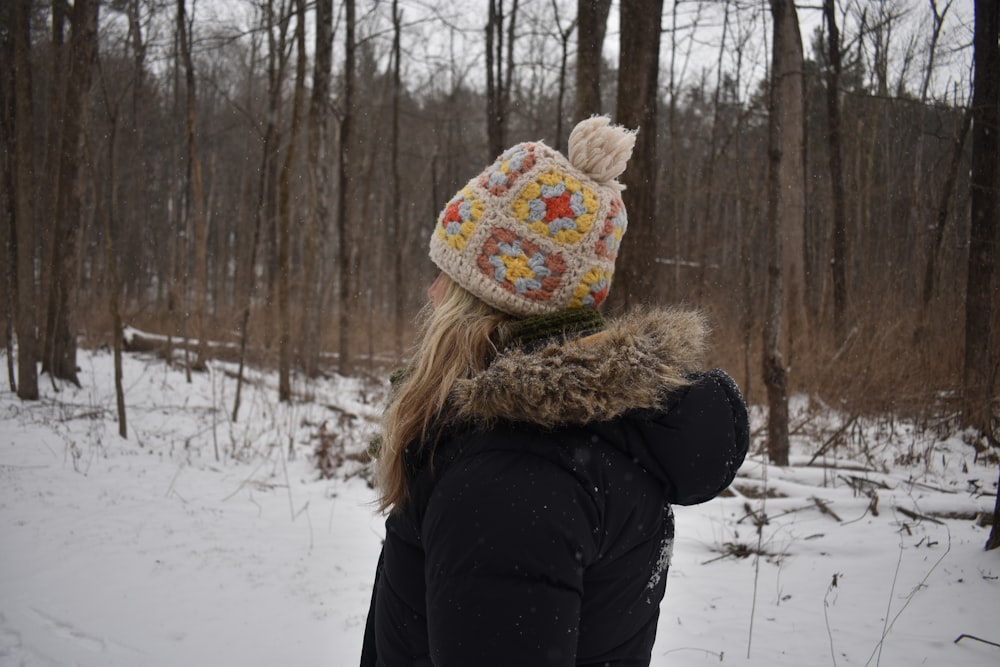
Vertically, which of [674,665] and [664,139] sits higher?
[664,139]

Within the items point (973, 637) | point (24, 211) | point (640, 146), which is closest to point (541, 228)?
point (973, 637)

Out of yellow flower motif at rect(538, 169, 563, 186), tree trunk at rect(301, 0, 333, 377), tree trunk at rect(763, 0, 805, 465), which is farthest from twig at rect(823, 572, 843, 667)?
tree trunk at rect(301, 0, 333, 377)

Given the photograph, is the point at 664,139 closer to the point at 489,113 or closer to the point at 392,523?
the point at 489,113

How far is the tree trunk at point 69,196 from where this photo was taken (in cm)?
659

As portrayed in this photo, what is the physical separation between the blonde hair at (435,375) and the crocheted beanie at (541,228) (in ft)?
0.15

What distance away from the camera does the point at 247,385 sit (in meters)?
10.1

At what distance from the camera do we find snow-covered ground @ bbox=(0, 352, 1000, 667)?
296cm

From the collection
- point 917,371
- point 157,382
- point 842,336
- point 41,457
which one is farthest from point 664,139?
point 41,457

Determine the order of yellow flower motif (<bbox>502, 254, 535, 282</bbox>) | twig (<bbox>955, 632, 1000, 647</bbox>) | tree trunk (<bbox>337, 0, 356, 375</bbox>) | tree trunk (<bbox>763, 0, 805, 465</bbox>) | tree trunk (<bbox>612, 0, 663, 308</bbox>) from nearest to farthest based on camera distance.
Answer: yellow flower motif (<bbox>502, 254, 535, 282</bbox>)
twig (<bbox>955, 632, 1000, 647</bbox>)
tree trunk (<bbox>612, 0, 663, 308</bbox>)
tree trunk (<bbox>763, 0, 805, 465</bbox>)
tree trunk (<bbox>337, 0, 356, 375</bbox>)

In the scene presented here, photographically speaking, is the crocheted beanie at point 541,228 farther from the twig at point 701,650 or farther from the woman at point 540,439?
the twig at point 701,650

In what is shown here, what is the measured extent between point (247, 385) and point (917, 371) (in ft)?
33.6

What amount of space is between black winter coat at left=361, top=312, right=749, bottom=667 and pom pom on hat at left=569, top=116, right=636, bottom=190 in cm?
33

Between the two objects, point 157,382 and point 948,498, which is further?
point 157,382

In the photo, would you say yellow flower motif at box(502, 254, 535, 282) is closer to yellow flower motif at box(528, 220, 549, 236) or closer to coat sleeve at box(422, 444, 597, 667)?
yellow flower motif at box(528, 220, 549, 236)
